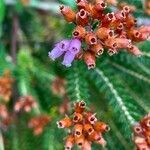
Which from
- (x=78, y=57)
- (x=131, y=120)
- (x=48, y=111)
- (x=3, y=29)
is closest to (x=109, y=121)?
(x=48, y=111)

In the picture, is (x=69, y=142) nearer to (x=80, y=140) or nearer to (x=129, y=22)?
(x=80, y=140)

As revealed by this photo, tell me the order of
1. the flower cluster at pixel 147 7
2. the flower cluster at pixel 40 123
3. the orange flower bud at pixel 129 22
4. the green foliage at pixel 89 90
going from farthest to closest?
the flower cluster at pixel 40 123 < the flower cluster at pixel 147 7 < the green foliage at pixel 89 90 < the orange flower bud at pixel 129 22

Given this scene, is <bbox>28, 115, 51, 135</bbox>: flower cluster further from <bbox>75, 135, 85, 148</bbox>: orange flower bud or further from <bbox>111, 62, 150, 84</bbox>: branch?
<bbox>75, 135, 85, 148</bbox>: orange flower bud

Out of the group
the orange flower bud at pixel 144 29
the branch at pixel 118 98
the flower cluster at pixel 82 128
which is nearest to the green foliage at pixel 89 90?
the branch at pixel 118 98

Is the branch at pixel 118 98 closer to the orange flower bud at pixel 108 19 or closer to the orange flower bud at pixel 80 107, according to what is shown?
the orange flower bud at pixel 80 107

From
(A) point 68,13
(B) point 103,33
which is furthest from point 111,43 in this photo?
(A) point 68,13

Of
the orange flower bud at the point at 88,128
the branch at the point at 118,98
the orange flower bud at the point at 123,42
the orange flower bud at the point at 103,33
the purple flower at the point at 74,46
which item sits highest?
the orange flower bud at the point at 103,33

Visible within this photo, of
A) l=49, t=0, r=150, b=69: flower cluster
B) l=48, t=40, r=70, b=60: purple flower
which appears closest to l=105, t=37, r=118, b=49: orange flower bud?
l=49, t=0, r=150, b=69: flower cluster

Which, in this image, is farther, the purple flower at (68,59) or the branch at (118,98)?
the branch at (118,98)

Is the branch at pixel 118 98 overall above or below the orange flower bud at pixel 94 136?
below
